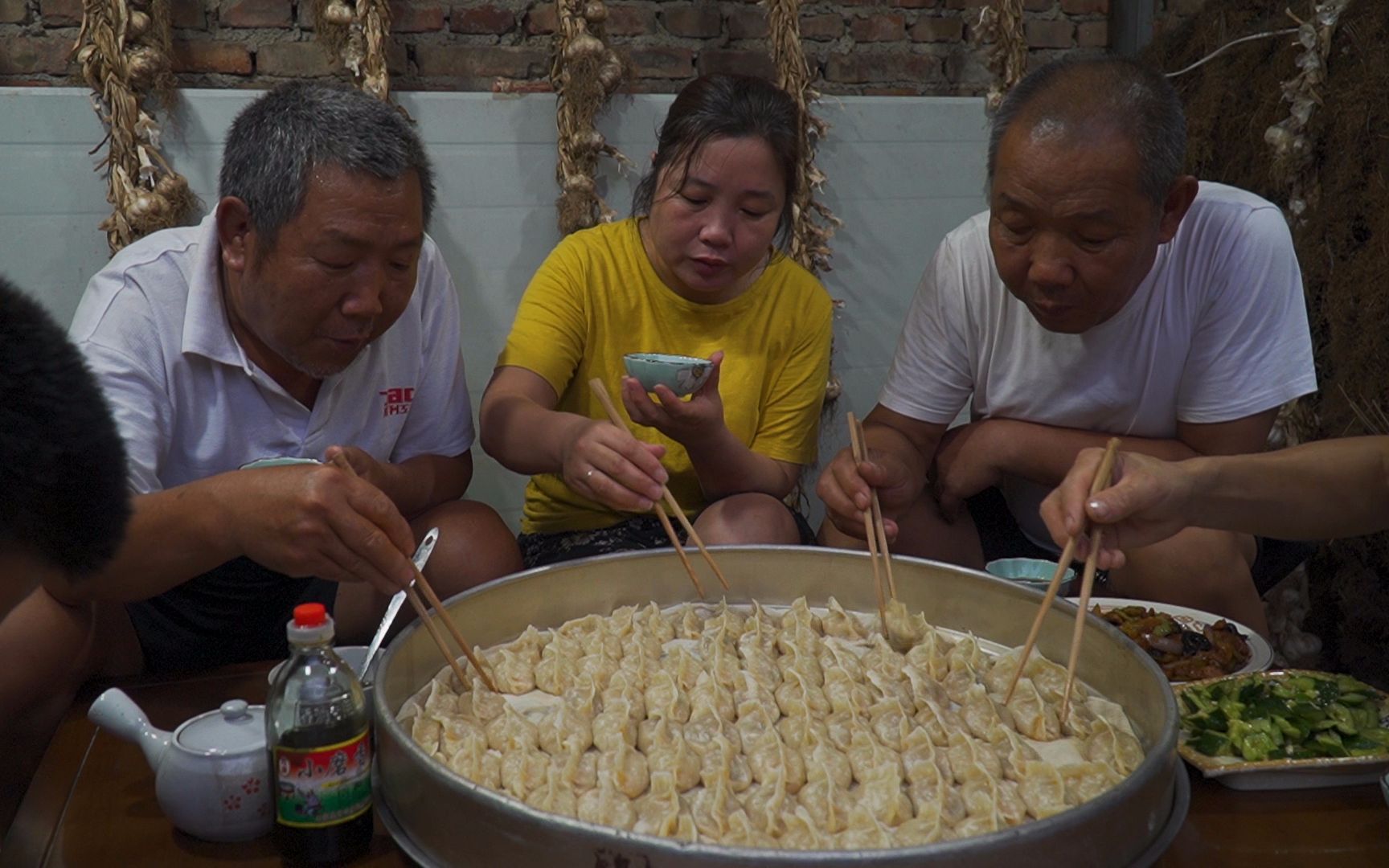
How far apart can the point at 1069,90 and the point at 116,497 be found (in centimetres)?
169

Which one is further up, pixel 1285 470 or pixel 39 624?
pixel 1285 470

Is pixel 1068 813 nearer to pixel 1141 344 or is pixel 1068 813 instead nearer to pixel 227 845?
pixel 227 845

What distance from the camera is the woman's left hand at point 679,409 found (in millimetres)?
2121

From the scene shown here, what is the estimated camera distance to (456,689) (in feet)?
4.96

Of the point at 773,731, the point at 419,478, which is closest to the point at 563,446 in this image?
the point at 419,478

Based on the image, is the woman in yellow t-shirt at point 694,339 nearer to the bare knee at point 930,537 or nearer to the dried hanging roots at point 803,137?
the bare knee at point 930,537

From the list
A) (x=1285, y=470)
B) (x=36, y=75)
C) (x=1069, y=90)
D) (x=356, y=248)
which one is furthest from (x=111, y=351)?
(x=1285, y=470)

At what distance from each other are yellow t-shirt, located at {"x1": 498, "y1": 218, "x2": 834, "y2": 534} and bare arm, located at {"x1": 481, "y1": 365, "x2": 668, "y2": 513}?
5.5 inches

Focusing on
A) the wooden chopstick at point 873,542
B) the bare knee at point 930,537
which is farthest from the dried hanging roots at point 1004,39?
the wooden chopstick at point 873,542

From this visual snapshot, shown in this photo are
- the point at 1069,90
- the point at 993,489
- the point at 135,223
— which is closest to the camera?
the point at 1069,90

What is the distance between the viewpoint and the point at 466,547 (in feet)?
7.23

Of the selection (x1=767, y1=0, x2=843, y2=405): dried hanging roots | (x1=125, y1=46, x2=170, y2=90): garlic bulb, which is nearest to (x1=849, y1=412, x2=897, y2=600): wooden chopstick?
(x1=767, y1=0, x2=843, y2=405): dried hanging roots

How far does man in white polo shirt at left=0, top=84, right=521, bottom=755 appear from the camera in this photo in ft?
5.45

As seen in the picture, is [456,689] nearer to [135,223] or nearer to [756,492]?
[756,492]
